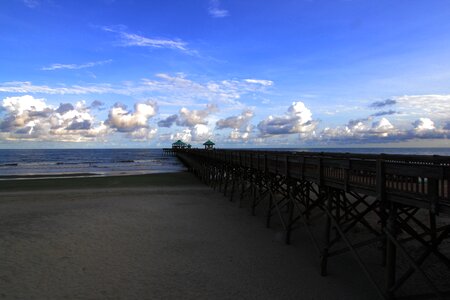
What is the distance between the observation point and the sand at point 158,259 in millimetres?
7977

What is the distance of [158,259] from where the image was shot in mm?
10008

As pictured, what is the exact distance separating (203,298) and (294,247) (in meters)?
4.28

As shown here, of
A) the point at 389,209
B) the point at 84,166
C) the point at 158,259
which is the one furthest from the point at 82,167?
the point at 389,209

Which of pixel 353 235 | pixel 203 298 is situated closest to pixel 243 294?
pixel 203 298

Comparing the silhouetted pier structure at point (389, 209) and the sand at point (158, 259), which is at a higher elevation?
the silhouetted pier structure at point (389, 209)

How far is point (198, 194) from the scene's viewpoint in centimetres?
2302

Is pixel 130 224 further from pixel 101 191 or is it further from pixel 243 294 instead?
pixel 101 191

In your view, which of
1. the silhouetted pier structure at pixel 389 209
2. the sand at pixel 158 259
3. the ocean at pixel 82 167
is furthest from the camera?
the ocean at pixel 82 167

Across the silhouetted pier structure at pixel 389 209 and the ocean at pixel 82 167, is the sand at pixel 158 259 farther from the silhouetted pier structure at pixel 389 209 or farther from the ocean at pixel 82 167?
the ocean at pixel 82 167

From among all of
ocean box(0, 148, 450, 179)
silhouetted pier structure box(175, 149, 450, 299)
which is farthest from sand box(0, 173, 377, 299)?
ocean box(0, 148, 450, 179)

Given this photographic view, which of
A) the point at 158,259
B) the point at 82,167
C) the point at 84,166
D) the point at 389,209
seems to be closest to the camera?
the point at 389,209

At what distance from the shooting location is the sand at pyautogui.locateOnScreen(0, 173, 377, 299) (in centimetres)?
798

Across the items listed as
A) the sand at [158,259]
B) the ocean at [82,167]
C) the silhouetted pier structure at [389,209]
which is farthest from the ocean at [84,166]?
the silhouetted pier structure at [389,209]

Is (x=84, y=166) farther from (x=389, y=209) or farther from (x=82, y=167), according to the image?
(x=389, y=209)
